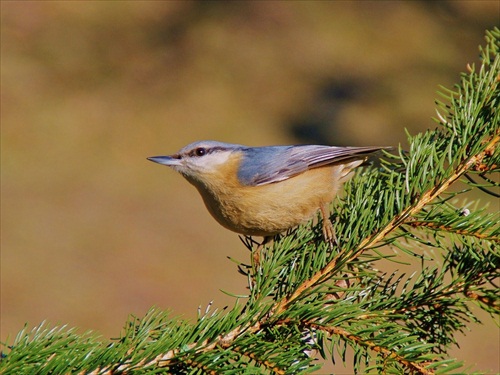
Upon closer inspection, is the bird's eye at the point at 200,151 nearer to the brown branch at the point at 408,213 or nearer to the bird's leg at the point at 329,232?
the bird's leg at the point at 329,232

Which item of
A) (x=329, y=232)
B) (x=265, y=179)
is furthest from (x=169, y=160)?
(x=329, y=232)

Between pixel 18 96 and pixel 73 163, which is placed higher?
pixel 18 96

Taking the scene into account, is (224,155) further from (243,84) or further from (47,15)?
(47,15)

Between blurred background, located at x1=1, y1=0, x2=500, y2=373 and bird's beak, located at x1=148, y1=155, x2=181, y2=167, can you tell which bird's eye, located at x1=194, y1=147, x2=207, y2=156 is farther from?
blurred background, located at x1=1, y1=0, x2=500, y2=373

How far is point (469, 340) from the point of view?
609 cm

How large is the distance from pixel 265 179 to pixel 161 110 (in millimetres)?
7736

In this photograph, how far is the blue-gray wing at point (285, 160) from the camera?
2818 mm

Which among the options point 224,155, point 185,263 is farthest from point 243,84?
point 224,155

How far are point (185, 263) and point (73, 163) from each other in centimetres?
256

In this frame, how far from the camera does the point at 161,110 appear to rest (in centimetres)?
1038

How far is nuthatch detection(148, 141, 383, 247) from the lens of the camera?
2656 mm

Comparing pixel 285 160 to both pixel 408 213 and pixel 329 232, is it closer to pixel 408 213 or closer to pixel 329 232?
pixel 329 232

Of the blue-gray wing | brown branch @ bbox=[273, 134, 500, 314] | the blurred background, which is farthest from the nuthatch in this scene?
the blurred background

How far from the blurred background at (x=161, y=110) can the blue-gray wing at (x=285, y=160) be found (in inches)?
142
